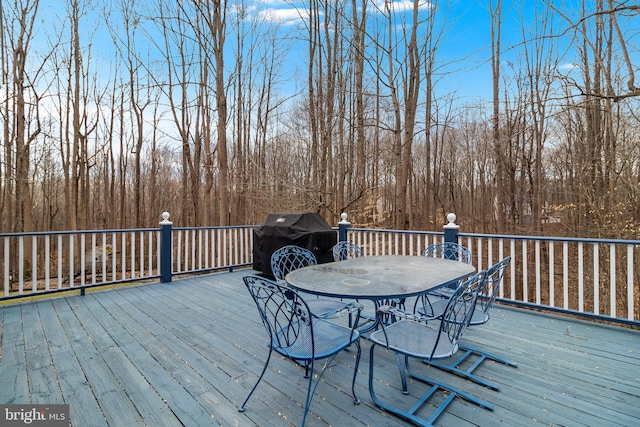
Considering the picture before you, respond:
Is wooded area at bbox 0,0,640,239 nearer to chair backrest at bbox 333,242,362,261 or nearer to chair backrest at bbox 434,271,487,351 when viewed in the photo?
chair backrest at bbox 333,242,362,261

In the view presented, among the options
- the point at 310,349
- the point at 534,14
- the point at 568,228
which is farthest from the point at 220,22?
the point at 568,228

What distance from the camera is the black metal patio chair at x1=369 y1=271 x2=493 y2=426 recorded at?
5.70ft

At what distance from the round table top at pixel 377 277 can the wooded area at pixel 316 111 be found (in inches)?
169

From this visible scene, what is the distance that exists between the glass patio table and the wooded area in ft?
14.2

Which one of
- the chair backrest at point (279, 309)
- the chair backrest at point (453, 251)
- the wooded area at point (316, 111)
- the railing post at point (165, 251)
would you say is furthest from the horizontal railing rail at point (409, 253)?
the chair backrest at point (279, 309)

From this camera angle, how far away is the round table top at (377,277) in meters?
1.97

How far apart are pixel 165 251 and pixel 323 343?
13.8 feet

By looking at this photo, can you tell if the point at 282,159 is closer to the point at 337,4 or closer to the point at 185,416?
the point at 337,4

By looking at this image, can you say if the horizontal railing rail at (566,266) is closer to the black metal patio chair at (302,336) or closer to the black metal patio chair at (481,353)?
the black metal patio chair at (481,353)

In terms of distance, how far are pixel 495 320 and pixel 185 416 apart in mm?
3175

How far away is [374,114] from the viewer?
32.6 ft

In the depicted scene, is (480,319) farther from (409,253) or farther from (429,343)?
(409,253)

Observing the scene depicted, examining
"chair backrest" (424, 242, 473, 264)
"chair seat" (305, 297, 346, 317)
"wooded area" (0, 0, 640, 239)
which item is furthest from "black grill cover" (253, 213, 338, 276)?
"wooded area" (0, 0, 640, 239)

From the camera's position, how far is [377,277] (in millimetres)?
2375
